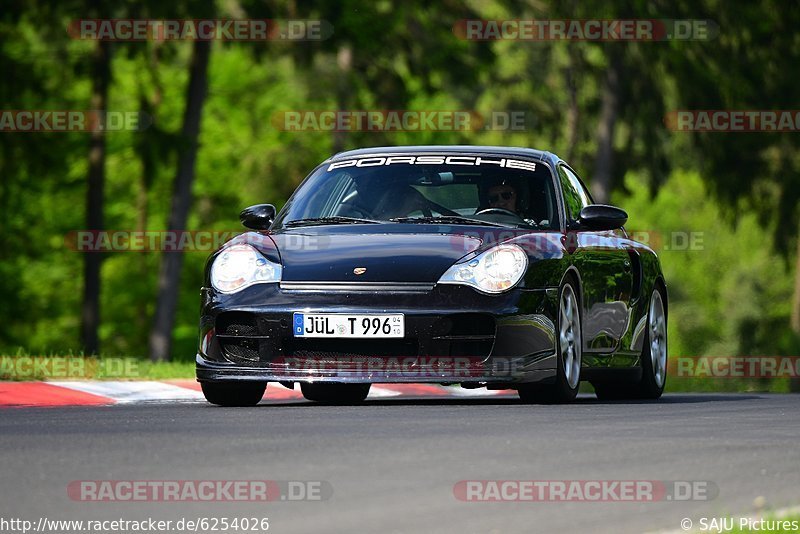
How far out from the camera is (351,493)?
21.7 feet

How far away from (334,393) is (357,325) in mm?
2554

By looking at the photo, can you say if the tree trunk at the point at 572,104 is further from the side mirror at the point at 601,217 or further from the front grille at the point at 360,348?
the front grille at the point at 360,348

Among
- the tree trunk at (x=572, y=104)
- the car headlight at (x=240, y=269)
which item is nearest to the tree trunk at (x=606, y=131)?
the tree trunk at (x=572, y=104)

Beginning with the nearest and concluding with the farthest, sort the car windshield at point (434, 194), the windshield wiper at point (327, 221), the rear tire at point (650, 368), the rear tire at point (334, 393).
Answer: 1. the windshield wiper at point (327, 221)
2. the car windshield at point (434, 194)
3. the rear tire at point (334, 393)
4. the rear tire at point (650, 368)

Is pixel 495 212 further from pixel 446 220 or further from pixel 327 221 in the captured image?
pixel 327 221

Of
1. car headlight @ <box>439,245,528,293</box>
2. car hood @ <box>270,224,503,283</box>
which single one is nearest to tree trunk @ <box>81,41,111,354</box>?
car hood @ <box>270,224,503,283</box>

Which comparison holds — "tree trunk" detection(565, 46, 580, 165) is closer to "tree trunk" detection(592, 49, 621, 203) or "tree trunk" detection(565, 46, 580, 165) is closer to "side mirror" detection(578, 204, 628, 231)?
"tree trunk" detection(592, 49, 621, 203)

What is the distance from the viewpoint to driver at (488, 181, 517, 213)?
11992 millimetres

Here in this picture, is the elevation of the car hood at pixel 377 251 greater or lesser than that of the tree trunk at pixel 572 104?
lesser

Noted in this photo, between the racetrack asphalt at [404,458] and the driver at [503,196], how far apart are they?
5.24 ft

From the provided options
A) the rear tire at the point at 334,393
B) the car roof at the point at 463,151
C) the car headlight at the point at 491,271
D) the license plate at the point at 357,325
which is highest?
the car roof at the point at 463,151

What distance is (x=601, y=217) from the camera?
11.9 metres

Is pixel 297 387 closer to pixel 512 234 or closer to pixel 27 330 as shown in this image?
pixel 512 234

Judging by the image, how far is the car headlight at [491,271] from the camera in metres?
10.8
